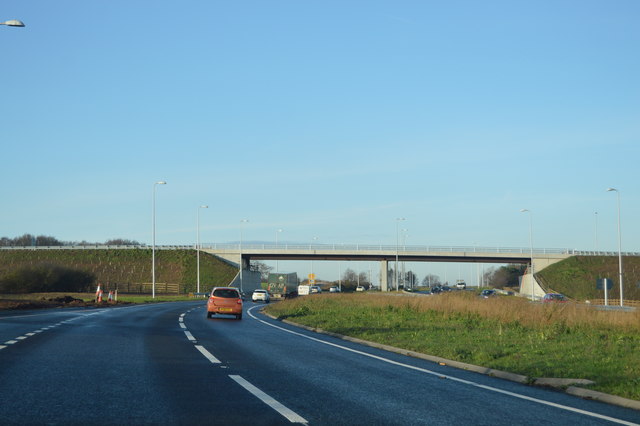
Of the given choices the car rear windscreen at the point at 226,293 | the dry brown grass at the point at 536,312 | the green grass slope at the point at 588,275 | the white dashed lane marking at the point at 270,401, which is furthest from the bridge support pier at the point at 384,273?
the white dashed lane marking at the point at 270,401

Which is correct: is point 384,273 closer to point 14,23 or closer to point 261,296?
point 261,296

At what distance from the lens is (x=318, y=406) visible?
881 centimetres

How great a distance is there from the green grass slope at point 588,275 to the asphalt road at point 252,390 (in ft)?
252

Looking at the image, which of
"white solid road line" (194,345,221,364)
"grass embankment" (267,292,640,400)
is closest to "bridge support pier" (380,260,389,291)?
Answer: "grass embankment" (267,292,640,400)

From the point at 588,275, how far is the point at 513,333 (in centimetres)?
8185

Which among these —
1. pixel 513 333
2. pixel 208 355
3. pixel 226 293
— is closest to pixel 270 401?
pixel 208 355

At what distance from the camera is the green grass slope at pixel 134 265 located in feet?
326

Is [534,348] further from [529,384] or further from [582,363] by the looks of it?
[529,384]

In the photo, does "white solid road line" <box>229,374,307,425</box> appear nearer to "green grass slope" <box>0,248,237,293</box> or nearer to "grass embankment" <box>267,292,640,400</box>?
"grass embankment" <box>267,292,640,400</box>

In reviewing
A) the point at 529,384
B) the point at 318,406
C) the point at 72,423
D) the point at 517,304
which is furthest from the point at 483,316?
the point at 72,423

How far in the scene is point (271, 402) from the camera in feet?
29.3

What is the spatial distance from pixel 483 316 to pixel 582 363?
12.8 m

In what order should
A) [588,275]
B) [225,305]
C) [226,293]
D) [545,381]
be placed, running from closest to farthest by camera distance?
[545,381], [225,305], [226,293], [588,275]

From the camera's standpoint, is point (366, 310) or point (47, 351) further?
point (366, 310)
